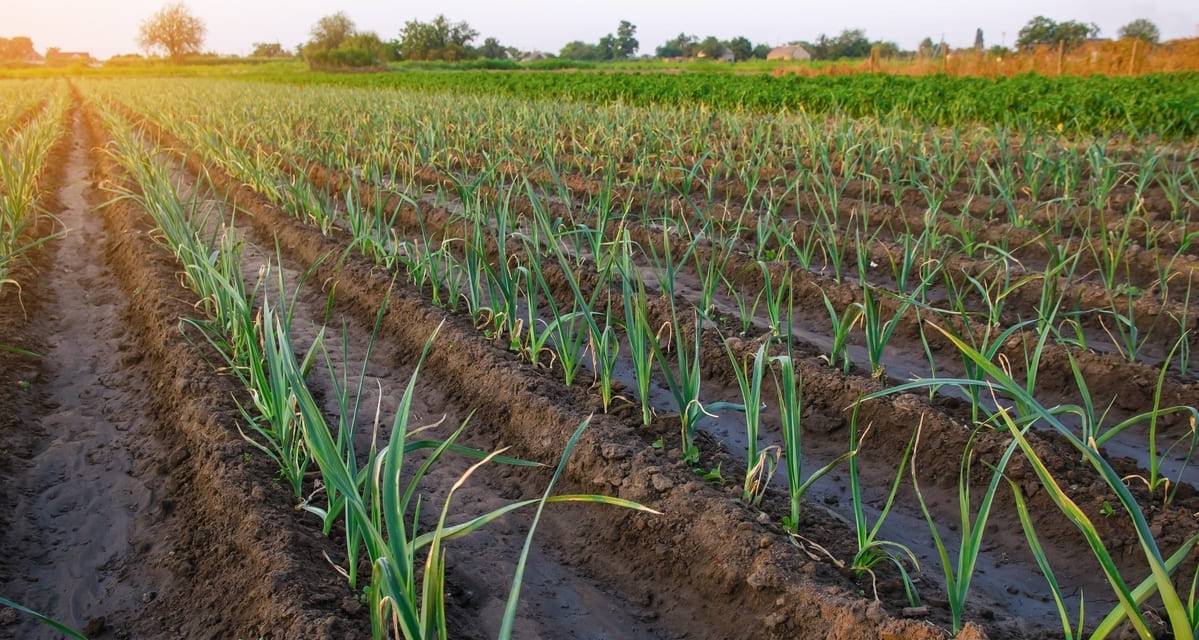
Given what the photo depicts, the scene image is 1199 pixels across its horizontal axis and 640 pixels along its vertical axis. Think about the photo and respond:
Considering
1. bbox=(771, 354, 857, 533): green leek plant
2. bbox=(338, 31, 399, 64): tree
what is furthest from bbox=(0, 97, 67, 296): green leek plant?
bbox=(338, 31, 399, 64): tree

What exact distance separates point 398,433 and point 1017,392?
1.19 metres

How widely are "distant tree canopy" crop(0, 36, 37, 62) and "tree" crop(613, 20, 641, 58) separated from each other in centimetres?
5603

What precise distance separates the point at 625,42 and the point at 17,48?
6007 cm

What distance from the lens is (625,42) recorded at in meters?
78.9

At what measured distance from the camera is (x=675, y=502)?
7.77ft

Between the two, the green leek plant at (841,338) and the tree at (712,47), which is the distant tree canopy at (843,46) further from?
the green leek plant at (841,338)

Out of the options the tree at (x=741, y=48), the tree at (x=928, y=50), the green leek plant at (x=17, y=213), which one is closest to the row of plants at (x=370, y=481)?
the green leek plant at (x=17, y=213)

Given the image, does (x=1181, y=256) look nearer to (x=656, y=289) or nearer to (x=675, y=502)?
(x=656, y=289)

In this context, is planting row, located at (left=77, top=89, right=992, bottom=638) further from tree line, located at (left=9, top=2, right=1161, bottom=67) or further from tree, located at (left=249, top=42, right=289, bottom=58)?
tree, located at (left=249, top=42, right=289, bottom=58)

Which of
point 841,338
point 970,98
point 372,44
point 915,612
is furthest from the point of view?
point 372,44

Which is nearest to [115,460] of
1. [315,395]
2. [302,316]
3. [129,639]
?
[315,395]

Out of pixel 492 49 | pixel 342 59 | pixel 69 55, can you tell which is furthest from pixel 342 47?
pixel 69 55

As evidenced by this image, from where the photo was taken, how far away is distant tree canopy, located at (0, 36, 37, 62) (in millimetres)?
77144

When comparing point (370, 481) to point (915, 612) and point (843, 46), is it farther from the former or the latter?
point (843, 46)
